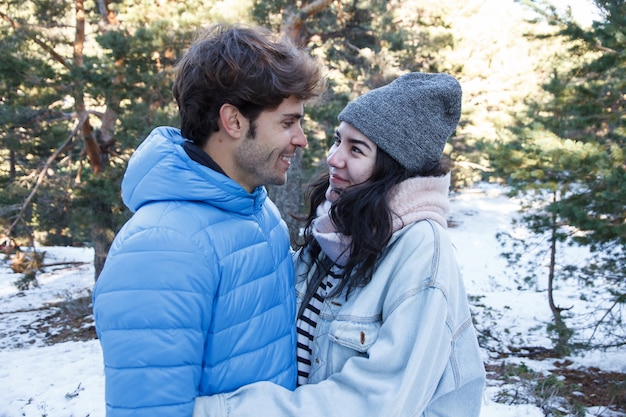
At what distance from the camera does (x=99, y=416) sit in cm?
459

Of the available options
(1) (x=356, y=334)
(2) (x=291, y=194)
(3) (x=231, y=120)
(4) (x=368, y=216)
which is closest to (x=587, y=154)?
(4) (x=368, y=216)

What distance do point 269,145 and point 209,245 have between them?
48 cm

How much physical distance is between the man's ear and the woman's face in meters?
0.42

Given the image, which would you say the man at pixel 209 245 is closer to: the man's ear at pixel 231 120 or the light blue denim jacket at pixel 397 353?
the man's ear at pixel 231 120

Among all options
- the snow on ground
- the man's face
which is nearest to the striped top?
the man's face

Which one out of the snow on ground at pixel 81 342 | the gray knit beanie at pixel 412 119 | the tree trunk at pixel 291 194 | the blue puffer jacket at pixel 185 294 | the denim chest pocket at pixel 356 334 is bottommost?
the snow on ground at pixel 81 342

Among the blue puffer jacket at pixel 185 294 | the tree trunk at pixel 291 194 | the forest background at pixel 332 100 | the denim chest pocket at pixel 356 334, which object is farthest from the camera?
the tree trunk at pixel 291 194

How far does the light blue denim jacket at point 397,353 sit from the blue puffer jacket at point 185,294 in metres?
0.12

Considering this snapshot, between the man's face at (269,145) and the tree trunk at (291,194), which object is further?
the tree trunk at (291,194)

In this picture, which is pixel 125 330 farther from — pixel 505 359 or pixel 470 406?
pixel 505 359

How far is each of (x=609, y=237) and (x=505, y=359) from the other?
2773 millimetres

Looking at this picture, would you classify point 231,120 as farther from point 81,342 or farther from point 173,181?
point 81,342

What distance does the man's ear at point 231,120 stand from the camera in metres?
1.67

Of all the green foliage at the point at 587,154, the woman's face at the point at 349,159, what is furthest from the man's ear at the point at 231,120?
the green foliage at the point at 587,154
